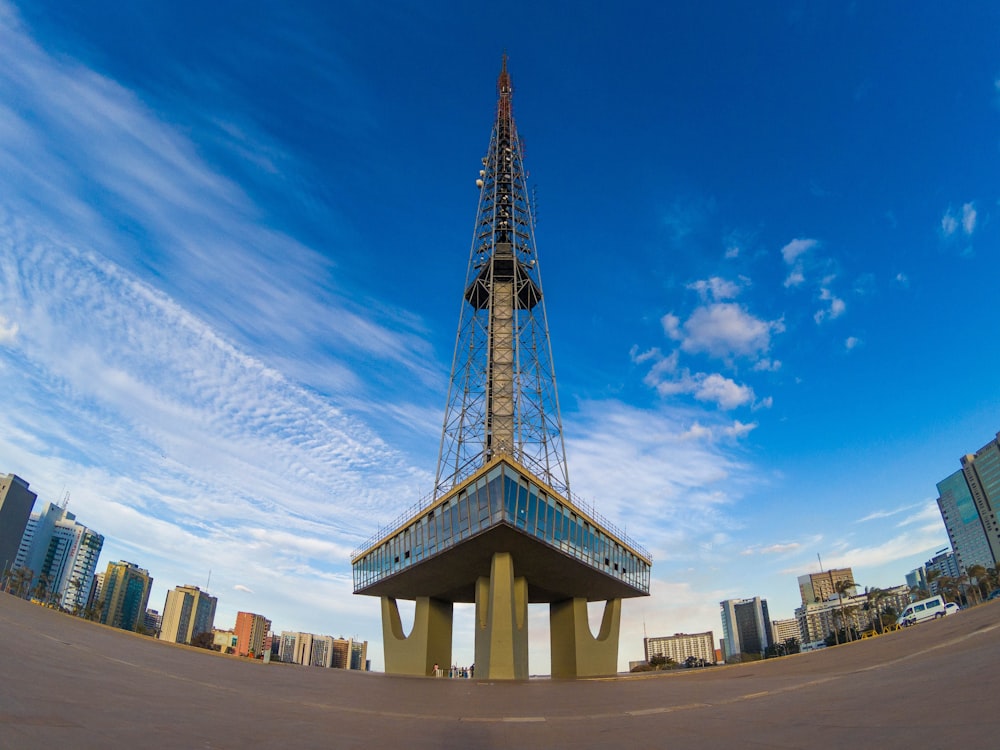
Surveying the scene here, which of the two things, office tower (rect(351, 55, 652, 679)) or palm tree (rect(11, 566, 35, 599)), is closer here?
office tower (rect(351, 55, 652, 679))

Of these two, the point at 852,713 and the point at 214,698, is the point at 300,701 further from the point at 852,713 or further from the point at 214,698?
the point at 852,713

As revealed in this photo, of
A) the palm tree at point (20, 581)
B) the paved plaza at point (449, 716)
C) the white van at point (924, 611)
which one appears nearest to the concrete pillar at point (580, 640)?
the white van at point (924, 611)

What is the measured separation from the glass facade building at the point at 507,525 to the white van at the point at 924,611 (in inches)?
905

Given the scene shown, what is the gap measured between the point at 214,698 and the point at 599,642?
5093cm

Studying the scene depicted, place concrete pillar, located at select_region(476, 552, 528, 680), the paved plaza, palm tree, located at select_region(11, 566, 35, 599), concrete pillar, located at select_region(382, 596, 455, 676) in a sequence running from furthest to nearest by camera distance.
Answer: palm tree, located at select_region(11, 566, 35, 599) < concrete pillar, located at select_region(382, 596, 455, 676) < concrete pillar, located at select_region(476, 552, 528, 680) < the paved plaza

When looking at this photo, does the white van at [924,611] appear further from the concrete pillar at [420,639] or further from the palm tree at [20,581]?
the palm tree at [20,581]

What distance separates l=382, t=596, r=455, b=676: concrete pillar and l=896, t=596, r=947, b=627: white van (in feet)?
137

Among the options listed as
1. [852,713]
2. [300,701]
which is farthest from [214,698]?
[852,713]

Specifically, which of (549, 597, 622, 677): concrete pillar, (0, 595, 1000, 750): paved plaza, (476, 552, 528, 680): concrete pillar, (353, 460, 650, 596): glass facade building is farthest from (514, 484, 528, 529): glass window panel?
(0, 595, 1000, 750): paved plaza

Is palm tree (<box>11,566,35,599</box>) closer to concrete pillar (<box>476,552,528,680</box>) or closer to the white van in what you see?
concrete pillar (<box>476,552,528,680</box>)

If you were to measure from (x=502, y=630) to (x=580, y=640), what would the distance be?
1604 centimetres

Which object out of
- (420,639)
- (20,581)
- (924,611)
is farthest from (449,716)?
(20,581)

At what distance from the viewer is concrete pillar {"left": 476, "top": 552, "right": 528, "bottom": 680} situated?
125ft

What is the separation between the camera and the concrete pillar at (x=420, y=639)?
50375 millimetres
